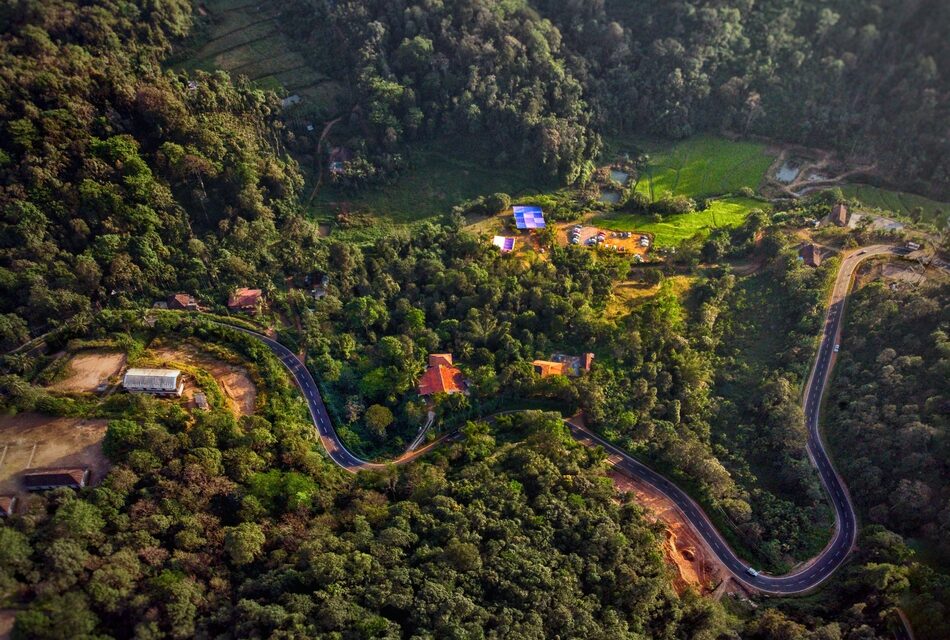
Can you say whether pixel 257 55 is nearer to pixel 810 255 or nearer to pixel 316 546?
pixel 316 546

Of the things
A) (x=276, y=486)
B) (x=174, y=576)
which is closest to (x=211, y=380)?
(x=276, y=486)

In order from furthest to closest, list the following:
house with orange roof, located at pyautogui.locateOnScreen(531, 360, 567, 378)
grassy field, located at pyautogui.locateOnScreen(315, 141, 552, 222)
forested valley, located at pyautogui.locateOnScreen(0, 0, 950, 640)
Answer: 1. grassy field, located at pyautogui.locateOnScreen(315, 141, 552, 222)
2. house with orange roof, located at pyautogui.locateOnScreen(531, 360, 567, 378)
3. forested valley, located at pyautogui.locateOnScreen(0, 0, 950, 640)

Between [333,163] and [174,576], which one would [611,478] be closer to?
[174,576]

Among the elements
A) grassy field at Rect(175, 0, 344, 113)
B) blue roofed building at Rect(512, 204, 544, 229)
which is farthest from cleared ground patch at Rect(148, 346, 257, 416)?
grassy field at Rect(175, 0, 344, 113)

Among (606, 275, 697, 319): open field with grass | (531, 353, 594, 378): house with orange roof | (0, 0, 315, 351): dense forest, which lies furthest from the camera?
(606, 275, 697, 319): open field with grass

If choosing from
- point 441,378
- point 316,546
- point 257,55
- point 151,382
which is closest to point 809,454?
point 441,378

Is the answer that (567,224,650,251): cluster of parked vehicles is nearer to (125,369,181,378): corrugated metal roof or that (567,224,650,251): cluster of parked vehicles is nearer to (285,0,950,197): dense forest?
(285,0,950,197): dense forest

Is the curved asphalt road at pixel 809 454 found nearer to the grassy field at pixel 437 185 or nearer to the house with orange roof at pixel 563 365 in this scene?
the house with orange roof at pixel 563 365
